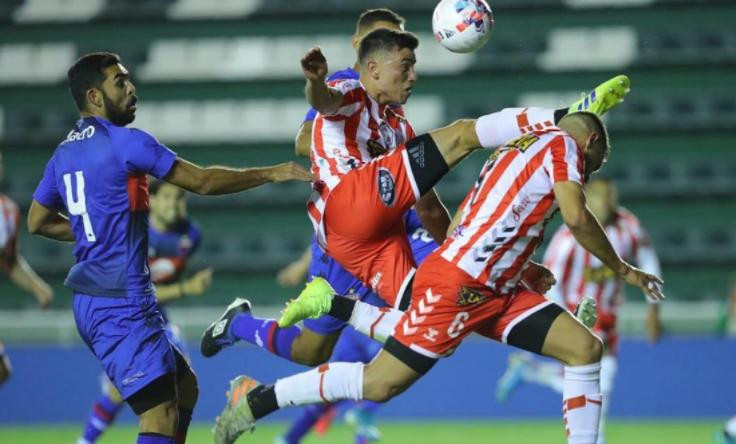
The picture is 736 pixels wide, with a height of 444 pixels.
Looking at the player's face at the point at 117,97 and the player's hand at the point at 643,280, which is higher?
the player's face at the point at 117,97

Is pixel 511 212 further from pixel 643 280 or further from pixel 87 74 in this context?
pixel 87 74

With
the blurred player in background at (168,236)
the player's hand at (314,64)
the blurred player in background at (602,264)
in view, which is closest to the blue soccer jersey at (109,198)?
the player's hand at (314,64)

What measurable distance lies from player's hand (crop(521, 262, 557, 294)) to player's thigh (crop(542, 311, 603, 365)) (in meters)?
0.61

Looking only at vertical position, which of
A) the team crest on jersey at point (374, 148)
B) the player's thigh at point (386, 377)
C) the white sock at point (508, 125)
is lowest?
the player's thigh at point (386, 377)

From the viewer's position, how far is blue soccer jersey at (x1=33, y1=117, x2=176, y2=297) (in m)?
5.23

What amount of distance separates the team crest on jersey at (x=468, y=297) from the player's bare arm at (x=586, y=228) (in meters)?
0.50

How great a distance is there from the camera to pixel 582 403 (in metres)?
5.41

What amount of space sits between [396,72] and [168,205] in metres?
3.37

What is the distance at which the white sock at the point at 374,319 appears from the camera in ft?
19.8

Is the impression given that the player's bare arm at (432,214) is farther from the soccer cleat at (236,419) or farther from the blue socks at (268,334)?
the soccer cleat at (236,419)

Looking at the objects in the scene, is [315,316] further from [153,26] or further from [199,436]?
[153,26]

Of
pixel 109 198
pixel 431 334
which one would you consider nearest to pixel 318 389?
pixel 431 334

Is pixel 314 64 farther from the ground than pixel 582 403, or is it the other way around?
pixel 314 64

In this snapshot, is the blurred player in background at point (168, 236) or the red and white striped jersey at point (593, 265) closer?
the blurred player in background at point (168, 236)
